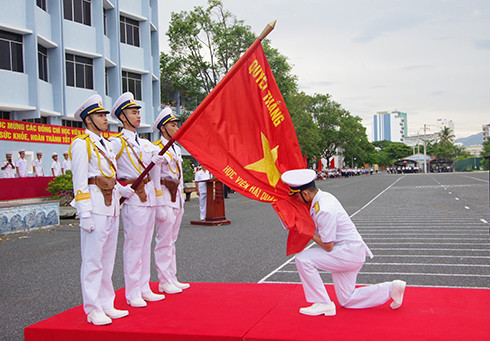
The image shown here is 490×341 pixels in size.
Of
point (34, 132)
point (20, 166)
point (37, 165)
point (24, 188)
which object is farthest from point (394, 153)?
point (24, 188)

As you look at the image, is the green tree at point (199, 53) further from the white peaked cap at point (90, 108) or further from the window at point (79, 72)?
the white peaked cap at point (90, 108)

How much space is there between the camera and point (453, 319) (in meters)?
4.48

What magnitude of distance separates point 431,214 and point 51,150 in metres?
16.4

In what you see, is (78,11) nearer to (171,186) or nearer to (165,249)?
(171,186)

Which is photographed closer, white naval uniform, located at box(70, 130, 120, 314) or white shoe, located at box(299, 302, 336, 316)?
white shoe, located at box(299, 302, 336, 316)

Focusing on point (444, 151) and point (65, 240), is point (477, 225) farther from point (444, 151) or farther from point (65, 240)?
point (444, 151)

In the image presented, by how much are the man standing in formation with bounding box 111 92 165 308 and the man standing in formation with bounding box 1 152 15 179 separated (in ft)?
48.7

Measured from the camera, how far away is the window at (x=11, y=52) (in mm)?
21875

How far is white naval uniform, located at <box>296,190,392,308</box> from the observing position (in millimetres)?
4875

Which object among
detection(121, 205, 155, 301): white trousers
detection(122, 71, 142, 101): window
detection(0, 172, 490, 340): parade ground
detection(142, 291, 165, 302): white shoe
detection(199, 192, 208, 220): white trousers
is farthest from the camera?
detection(122, 71, 142, 101): window

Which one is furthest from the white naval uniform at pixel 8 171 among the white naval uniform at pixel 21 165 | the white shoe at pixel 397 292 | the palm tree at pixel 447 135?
the palm tree at pixel 447 135

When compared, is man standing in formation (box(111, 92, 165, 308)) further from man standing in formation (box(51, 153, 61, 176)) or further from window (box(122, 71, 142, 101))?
window (box(122, 71, 142, 101))

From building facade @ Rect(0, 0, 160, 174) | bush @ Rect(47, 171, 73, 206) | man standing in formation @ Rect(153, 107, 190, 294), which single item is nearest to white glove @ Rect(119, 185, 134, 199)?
man standing in formation @ Rect(153, 107, 190, 294)

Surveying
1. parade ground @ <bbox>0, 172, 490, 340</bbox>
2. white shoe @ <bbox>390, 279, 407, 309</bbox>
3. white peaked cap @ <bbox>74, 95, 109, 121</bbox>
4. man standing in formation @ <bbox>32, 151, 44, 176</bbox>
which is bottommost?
parade ground @ <bbox>0, 172, 490, 340</bbox>
